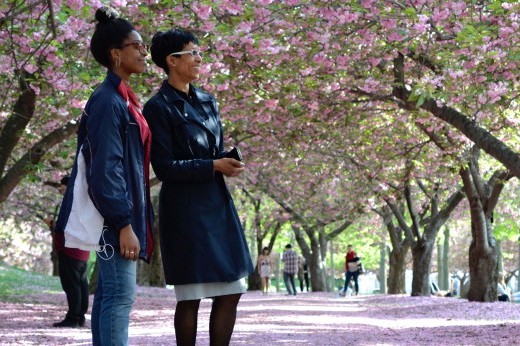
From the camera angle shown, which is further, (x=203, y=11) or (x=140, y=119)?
(x=203, y=11)

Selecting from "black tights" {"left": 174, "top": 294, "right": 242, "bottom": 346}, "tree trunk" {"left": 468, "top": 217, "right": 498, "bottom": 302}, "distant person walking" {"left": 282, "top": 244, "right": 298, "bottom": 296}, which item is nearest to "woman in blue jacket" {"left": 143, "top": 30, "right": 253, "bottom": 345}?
"black tights" {"left": 174, "top": 294, "right": 242, "bottom": 346}

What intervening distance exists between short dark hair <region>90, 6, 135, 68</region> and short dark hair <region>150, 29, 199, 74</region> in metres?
0.45

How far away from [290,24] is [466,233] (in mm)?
51710

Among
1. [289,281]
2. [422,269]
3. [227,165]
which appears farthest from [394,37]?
[289,281]

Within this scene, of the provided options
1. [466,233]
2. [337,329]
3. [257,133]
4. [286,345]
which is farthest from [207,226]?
[466,233]

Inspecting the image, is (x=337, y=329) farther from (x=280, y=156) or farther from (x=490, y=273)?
(x=280, y=156)

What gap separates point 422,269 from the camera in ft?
80.6

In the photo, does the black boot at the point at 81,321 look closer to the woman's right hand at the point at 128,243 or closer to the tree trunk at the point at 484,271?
the woman's right hand at the point at 128,243

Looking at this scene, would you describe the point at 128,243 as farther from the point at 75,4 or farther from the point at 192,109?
the point at 75,4

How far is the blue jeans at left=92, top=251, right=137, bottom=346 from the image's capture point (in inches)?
160

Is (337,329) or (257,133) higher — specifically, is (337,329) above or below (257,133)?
below

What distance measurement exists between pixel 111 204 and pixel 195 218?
0.69m

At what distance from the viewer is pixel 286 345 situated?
8859 millimetres

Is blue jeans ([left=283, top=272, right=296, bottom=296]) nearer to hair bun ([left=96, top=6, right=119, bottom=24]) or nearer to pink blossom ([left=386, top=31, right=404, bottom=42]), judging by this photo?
pink blossom ([left=386, top=31, right=404, bottom=42])
